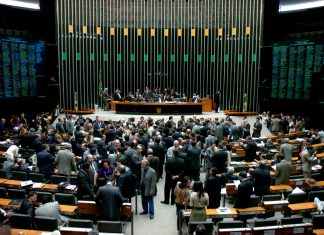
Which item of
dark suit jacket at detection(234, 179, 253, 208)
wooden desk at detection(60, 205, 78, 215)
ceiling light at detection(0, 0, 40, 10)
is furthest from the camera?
ceiling light at detection(0, 0, 40, 10)

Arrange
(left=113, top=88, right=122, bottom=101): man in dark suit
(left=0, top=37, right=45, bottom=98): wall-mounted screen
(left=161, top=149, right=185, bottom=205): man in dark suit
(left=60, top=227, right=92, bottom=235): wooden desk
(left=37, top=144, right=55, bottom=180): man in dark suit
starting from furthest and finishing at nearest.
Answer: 1. (left=113, top=88, right=122, bottom=101): man in dark suit
2. (left=0, top=37, right=45, bottom=98): wall-mounted screen
3. (left=37, top=144, right=55, bottom=180): man in dark suit
4. (left=161, top=149, right=185, bottom=205): man in dark suit
5. (left=60, top=227, right=92, bottom=235): wooden desk

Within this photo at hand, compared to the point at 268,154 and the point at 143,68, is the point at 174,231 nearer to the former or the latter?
the point at 268,154

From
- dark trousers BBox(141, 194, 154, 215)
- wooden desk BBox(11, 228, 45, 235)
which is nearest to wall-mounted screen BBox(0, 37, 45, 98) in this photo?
dark trousers BBox(141, 194, 154, 215)

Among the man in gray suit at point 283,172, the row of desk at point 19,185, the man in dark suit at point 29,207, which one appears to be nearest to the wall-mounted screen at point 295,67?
the man in gray suit at point 283,172

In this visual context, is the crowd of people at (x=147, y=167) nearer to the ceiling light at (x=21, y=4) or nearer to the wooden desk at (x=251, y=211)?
the wooden desk at (x=251, y=211)

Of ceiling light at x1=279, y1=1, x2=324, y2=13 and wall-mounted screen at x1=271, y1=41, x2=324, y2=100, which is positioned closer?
wall-mounted screen at x1=271, y1=41, x2=324, y2=100

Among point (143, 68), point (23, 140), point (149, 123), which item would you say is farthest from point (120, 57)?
point (23, 140)

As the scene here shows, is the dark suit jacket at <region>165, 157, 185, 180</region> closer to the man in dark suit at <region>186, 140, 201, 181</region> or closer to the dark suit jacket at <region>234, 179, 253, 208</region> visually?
the man in dark suit at <region>186, 140, 201, 181</region>

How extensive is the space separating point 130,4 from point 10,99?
34.1 feet

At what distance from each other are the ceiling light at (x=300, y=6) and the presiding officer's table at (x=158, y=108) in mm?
6426

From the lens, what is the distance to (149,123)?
1402cm

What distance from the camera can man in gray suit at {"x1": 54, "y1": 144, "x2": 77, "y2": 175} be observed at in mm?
9266

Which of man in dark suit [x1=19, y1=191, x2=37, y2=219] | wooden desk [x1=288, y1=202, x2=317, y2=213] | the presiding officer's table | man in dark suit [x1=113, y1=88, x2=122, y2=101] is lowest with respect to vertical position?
wooden desk [x1=288, y1=202, x2=317, y2=213]

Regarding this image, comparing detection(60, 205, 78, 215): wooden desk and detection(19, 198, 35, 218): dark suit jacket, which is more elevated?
detection(19, 198, 35, 218): dark suit jacket
